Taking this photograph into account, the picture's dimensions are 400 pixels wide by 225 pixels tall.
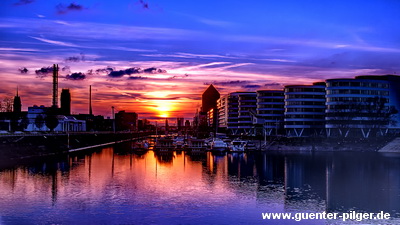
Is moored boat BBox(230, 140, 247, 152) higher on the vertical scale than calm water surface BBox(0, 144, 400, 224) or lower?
higher

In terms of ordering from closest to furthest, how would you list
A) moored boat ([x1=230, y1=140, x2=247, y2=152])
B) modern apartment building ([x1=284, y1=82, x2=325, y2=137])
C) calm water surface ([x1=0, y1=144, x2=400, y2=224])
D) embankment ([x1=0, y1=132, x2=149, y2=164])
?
calm water surface ([x1=0, y1=144, x2=400, y2=224]) → embankment ([x1=0, y1=132, x2=149, y2=164]) → moored boat ([x1=230, y1=140, x2=247, y2=152]) → modern apartment building ([x1=284, y1=82, x2=325, y2=137])

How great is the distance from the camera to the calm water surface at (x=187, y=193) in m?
47.6

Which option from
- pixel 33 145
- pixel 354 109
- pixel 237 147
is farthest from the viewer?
pixel 354 109

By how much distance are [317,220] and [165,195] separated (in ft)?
70.3

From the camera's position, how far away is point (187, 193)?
6209cm

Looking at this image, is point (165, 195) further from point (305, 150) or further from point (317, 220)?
point (305, 150)

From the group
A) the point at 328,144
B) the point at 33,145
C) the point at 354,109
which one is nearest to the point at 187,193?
the point at 33,145

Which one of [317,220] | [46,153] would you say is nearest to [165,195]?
[317,220]

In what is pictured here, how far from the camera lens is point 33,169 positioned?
3580 inches

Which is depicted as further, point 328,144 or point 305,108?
point 305,108

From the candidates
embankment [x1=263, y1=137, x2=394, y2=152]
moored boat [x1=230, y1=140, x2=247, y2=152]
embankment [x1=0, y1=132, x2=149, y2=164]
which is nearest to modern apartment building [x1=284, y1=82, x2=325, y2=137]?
embankment [x1=263, y1=137, x2=394, y2=152]

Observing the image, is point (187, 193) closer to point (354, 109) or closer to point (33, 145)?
point (33, 145)

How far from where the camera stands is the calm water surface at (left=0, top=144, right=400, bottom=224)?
156ft

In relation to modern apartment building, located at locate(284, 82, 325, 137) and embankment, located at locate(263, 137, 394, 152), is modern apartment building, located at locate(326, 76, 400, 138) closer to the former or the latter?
modern apartment building, located at locate(284, 82, 325, 137)
